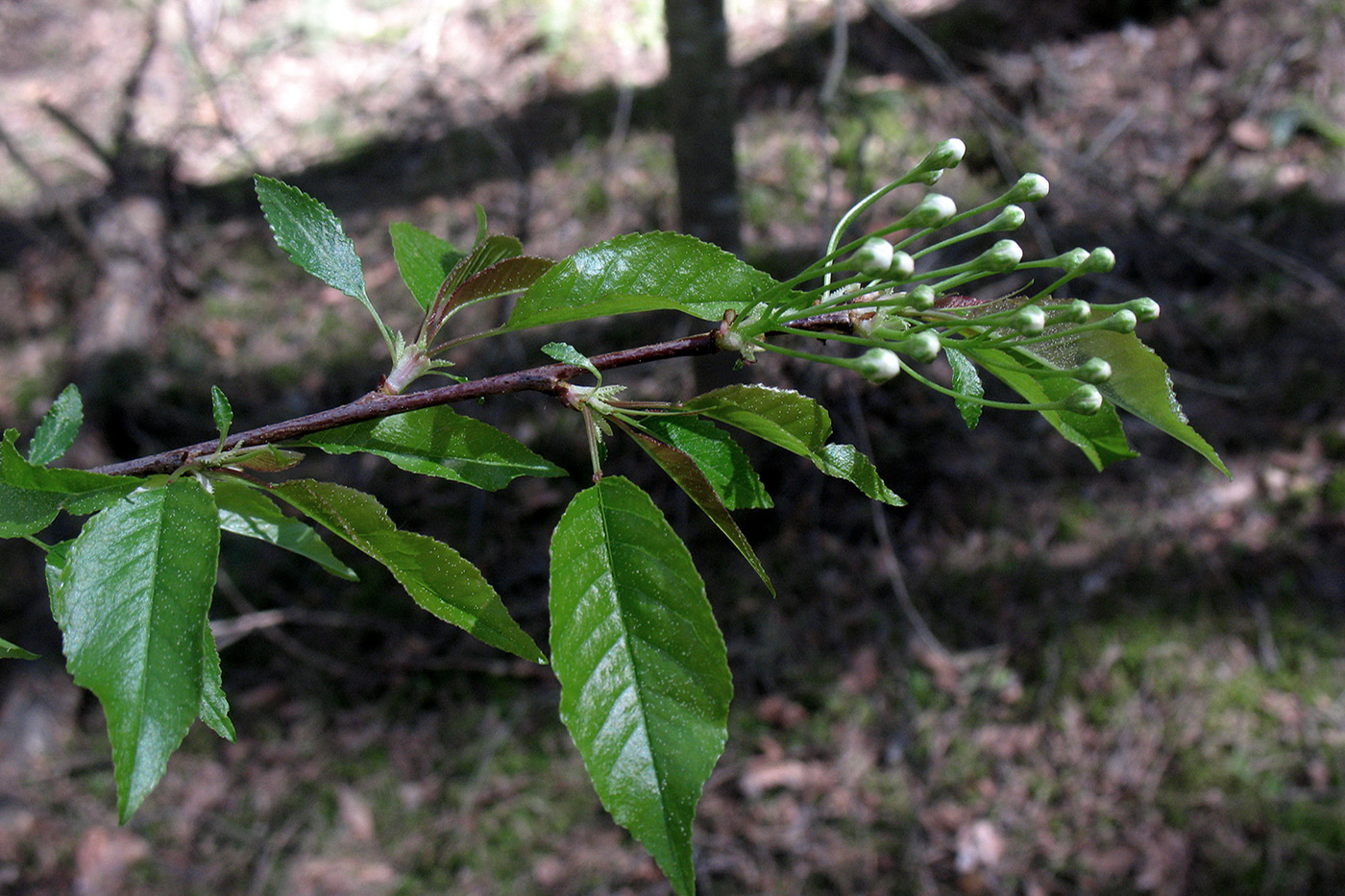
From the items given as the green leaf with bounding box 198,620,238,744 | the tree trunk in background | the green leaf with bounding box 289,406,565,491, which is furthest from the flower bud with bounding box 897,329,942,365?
the tree trunk in background

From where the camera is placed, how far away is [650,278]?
77 cm

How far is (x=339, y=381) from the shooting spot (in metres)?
3.83

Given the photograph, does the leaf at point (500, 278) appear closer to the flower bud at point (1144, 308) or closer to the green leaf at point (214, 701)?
the green leaf at point (214, 701)

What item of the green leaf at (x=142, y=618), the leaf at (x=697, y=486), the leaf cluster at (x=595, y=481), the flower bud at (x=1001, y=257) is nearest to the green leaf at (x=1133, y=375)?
the leaf cluster at (x=595, y=481)

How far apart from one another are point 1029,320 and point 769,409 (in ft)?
0.76

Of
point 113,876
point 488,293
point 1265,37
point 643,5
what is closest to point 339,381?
point 113,876

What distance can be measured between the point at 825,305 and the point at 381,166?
4.66 metres

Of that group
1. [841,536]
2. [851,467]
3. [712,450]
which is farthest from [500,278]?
[841,536]

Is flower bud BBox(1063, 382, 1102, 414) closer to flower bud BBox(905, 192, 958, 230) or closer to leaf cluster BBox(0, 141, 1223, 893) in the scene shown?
leaf cluster BBox(0, 141, 1223, 893)

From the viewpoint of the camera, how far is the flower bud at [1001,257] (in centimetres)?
68

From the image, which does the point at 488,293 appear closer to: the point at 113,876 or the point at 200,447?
the point at 200,447

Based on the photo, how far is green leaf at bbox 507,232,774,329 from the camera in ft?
2.47

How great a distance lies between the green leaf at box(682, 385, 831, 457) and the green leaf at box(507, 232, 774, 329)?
0.24 feet

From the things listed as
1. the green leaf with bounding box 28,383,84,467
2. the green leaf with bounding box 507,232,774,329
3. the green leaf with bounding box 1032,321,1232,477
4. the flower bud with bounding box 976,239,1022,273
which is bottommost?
the green leaf with bounding box 28,383,84,467
